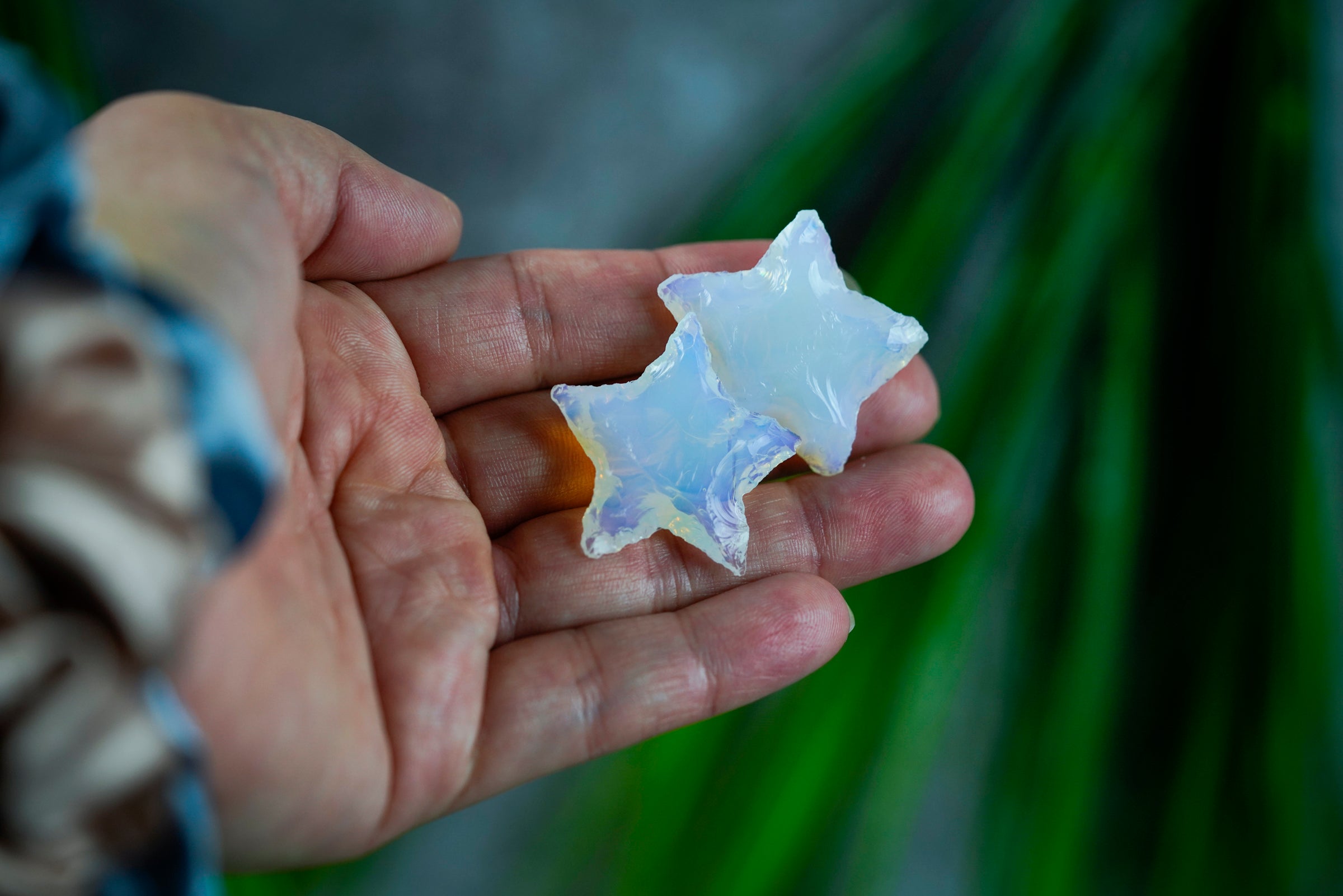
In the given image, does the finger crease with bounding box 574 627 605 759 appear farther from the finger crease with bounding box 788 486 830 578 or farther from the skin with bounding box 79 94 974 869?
the finger crease with bounding box 788 486 830 578

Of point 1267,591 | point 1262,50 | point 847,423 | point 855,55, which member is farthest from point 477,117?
point 1267,591

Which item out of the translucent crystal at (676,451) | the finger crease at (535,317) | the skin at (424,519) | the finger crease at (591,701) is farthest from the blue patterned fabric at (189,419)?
the finger crease at (535,317)

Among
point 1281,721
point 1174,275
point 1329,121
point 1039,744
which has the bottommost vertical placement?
point 1039,744

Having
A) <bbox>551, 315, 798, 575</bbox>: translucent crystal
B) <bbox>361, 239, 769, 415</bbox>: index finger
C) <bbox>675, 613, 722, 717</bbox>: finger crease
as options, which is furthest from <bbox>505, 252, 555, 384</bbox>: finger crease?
<bbox>675, 613, 722, 717</bbox>: finger crease

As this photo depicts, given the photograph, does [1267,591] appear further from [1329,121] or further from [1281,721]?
[1329,121]

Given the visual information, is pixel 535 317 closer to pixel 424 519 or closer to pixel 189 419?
pixel 424 519

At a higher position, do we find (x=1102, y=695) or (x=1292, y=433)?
(x=1292, y=433)

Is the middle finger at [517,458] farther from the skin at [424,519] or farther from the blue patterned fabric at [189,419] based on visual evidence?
the blue patterned fabric at [189,419]
